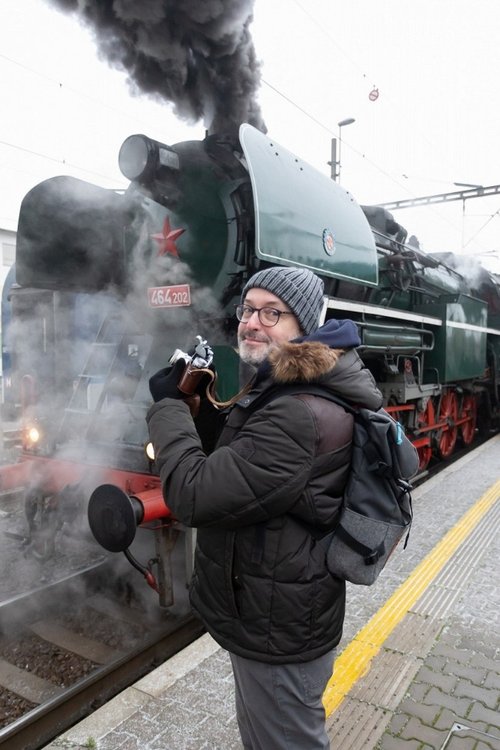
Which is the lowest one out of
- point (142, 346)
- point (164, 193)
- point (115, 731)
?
point (115, 731)

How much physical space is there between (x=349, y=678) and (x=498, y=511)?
299 centimetres

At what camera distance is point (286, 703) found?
1368 mm

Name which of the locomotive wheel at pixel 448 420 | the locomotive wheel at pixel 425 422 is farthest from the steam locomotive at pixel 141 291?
the locomotive wheel at pixel 448 420

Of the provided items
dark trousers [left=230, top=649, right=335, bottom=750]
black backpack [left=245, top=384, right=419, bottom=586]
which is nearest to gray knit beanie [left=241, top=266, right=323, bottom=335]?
black backpack [left=245, top=384, right=419, bottom=586]

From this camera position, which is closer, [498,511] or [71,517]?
[71,517]

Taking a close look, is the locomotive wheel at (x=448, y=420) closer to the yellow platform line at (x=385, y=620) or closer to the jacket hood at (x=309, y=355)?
the yellow platform line at (x=385, y=620)

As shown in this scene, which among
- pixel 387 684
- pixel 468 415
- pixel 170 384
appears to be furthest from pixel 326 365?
pixel 468 415

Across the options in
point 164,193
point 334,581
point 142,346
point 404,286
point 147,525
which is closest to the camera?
point 334,581

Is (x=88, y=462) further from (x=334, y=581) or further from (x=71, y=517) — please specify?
(x=334, y=581)

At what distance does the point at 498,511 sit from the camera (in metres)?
4.79

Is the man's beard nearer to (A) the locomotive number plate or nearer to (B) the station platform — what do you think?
(B) the station platform

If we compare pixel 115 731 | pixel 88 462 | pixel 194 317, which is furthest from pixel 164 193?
pixel 115 731

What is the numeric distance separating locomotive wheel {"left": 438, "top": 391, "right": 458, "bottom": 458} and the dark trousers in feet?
20.0

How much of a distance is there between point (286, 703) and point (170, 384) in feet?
2.82
